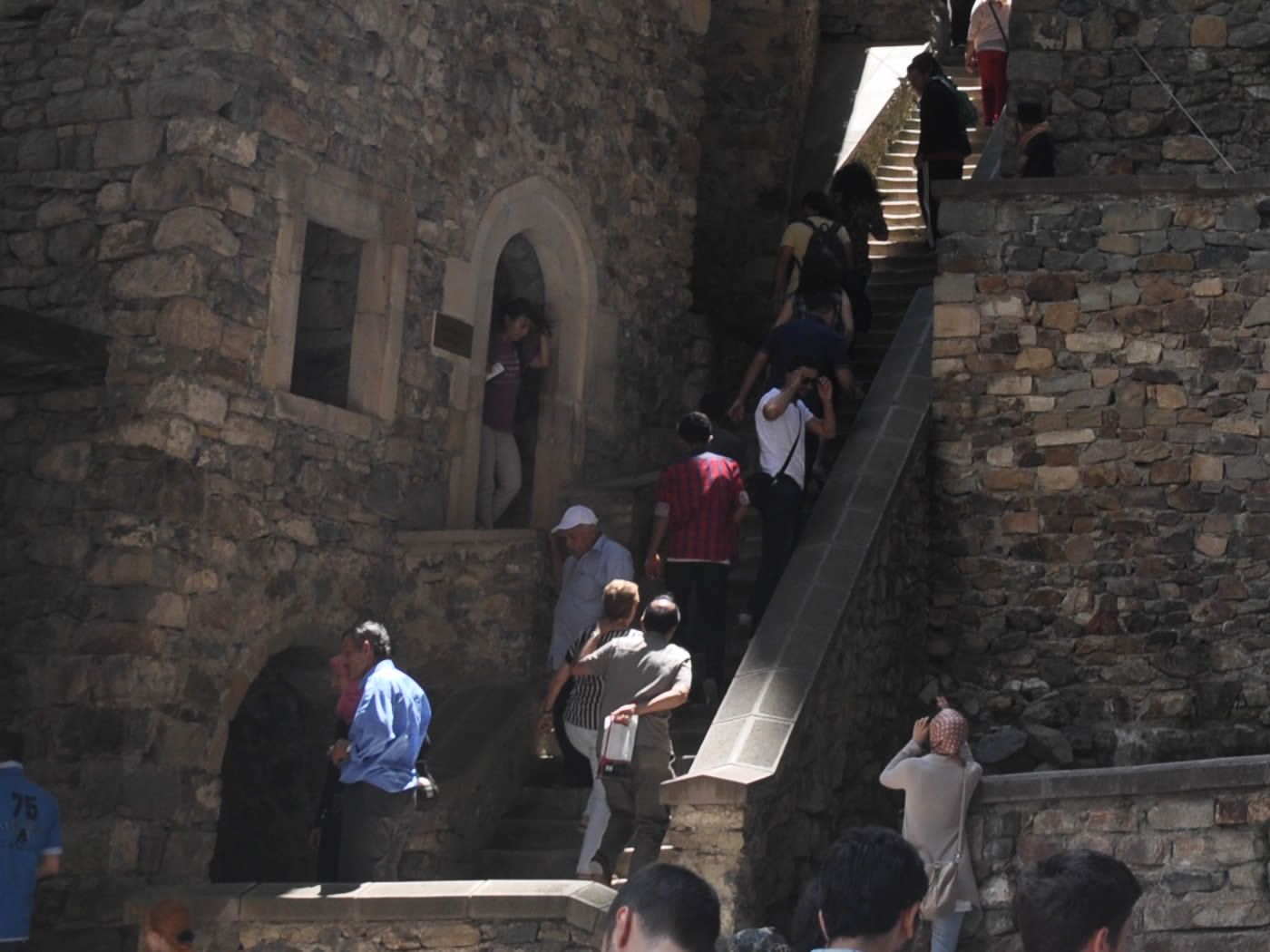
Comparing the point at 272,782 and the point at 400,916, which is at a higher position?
the point at 272,782

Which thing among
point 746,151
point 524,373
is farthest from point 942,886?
point 746,151

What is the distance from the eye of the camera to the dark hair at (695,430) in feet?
33.8

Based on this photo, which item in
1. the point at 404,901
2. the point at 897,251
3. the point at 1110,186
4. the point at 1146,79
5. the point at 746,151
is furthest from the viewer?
the point at 746,151

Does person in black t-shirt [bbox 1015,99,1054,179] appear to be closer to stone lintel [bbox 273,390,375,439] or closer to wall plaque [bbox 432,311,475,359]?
wall plaque [bbox 432,311,475,359]

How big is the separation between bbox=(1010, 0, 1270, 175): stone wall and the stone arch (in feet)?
8.86

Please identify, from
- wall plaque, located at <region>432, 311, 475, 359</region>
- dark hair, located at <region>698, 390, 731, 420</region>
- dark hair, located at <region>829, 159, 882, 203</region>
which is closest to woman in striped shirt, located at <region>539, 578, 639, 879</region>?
wall plaque, located at <region>432, 311, 475, 359</region>

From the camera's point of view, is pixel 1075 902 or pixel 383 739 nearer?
pixel 1075 902

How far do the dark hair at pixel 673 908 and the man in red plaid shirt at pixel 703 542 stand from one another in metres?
5.60

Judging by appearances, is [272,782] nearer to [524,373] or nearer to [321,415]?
[321,415]

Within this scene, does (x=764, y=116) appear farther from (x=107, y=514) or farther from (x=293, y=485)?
(x=107, y=514)

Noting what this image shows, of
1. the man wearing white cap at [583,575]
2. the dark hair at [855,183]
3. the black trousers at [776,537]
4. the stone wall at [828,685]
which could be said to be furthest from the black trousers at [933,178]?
the man wearing white cap at [583,575]

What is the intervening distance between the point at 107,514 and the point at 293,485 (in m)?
1.01

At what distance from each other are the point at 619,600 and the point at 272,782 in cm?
300

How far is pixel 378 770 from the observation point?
8.27 metres
